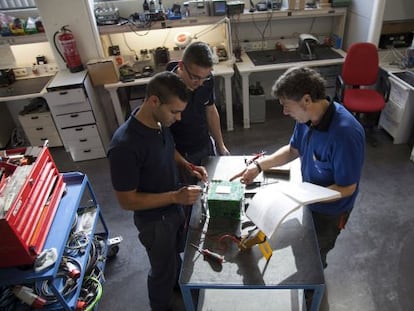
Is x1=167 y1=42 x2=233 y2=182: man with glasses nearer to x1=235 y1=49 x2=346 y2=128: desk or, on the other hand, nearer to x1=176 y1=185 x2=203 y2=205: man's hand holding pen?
x1=176 y1=185 x2=203 y2=205: man's hand holding pen

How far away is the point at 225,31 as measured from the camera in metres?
3.88

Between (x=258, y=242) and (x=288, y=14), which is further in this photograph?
(x=288, y=14)

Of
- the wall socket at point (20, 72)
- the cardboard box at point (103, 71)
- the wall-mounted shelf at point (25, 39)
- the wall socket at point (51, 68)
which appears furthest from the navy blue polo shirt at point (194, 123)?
the wall socket at point (20, 72)

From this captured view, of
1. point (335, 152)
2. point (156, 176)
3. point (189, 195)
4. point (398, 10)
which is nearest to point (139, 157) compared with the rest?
point (156, 176)

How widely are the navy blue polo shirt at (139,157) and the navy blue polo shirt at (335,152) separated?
74 centimetres

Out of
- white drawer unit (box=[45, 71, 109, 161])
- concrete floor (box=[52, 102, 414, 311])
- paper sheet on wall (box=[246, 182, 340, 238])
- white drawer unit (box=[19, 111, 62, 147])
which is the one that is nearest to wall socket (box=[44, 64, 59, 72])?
white drawer unit (box=[45, 71, 109, 161])

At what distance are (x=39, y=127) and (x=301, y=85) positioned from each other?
135 inches

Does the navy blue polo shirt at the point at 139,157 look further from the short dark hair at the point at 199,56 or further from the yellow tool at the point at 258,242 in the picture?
the yellow tool at the point at 258,242

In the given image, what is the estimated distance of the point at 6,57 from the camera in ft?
12.6

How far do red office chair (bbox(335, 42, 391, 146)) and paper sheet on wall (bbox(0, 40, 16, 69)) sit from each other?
3868 mm

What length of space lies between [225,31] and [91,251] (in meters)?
2.95

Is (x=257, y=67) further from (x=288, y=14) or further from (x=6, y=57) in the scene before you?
(x=6, y=57)

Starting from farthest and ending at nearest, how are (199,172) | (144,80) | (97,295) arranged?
(144,80), (97,295), (199,172)

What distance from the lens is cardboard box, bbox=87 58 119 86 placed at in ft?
11.3
